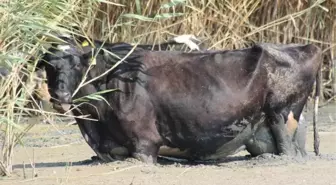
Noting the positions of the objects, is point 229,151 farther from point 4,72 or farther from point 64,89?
point 4,72

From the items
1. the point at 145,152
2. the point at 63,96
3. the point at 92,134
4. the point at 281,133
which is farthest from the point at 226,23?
the point at 63,96

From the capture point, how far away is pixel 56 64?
7852mm

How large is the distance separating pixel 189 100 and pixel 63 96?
1076 mm

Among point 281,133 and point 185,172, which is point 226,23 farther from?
point 185,172

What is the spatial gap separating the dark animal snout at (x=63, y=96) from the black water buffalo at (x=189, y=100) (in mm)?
96

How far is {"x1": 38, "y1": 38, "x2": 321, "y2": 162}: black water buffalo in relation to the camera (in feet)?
26.0

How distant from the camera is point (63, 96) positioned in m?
7.66

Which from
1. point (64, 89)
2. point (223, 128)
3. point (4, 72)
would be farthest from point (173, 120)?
point (4, 72)

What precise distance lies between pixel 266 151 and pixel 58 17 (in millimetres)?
2617

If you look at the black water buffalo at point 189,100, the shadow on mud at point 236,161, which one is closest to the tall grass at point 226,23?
the black water buffalo at point 189,100

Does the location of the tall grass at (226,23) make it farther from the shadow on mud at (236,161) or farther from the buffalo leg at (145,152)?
the buffalo leg at (145,152)

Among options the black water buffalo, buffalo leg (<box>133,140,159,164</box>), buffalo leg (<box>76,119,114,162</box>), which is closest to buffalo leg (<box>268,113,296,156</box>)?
the black water buffalo

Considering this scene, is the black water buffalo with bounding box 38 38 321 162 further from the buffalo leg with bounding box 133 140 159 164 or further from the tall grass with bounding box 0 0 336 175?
the tall grass with bounding box 0 0 336 175

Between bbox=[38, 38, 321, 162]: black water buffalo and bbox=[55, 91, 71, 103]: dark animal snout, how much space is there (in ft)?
0.32
